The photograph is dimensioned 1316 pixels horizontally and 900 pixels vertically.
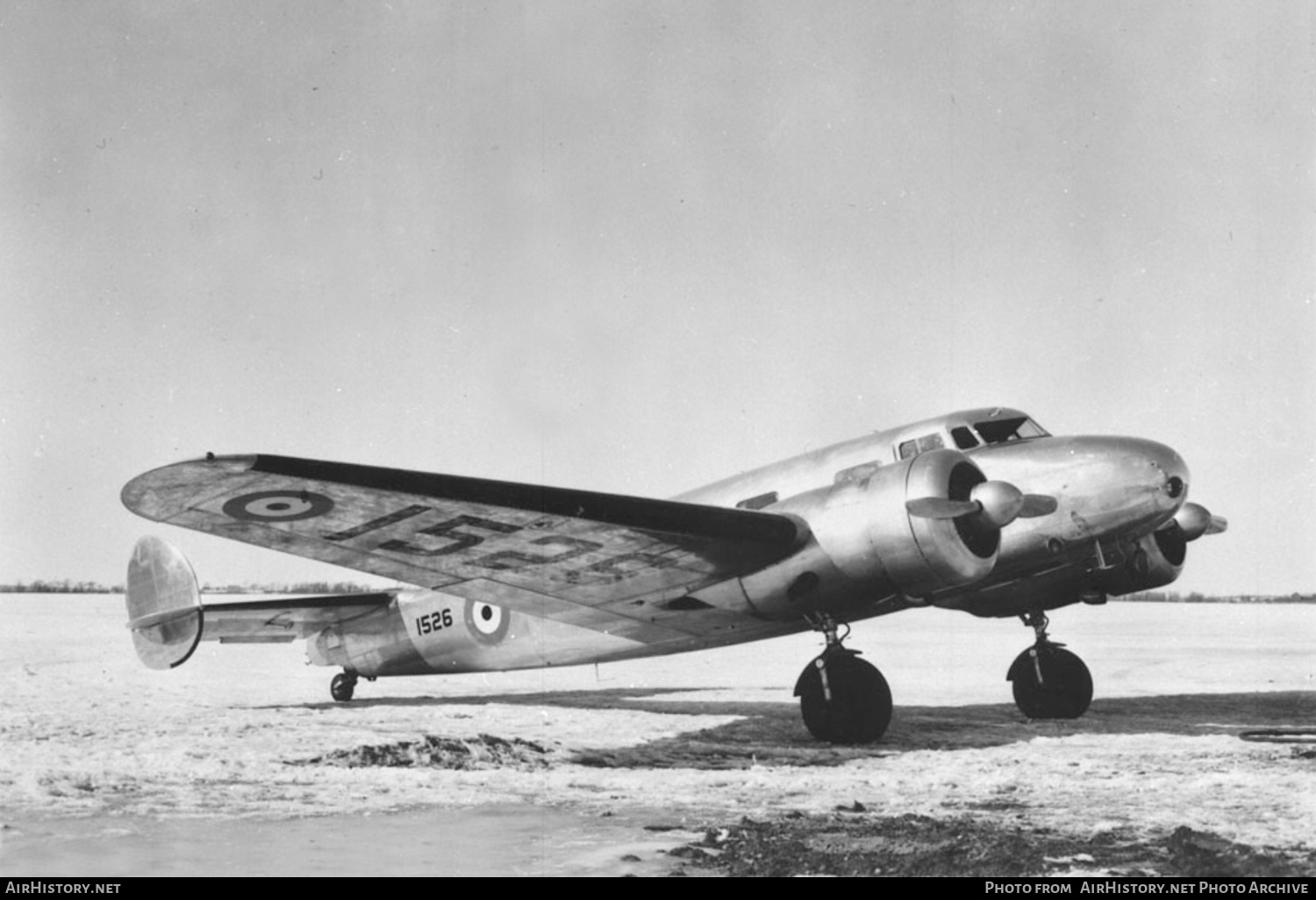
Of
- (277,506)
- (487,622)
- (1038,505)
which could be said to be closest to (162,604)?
(487,622)

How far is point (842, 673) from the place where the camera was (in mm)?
8625

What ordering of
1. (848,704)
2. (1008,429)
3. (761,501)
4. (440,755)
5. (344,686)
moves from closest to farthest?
(440,755), (848,704), (761,501), (1008,429), (344,686)

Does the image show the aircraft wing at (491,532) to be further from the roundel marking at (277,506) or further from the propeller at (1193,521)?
the propeller at (1193,521)

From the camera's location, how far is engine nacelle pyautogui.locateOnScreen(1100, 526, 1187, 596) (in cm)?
1066

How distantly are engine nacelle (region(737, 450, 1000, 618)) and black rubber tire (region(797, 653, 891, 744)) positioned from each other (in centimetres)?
54

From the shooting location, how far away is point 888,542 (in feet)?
26.3

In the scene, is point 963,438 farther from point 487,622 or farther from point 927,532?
point 487,622

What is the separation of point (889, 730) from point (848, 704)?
4.36 feet

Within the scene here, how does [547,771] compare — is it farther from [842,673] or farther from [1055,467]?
[1055,467]

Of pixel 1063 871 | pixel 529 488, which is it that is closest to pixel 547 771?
pixel 529 488

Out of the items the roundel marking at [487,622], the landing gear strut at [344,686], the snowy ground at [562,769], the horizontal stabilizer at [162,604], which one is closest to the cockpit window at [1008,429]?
the snowy ground at [562,769]

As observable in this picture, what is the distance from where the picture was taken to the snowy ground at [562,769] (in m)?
4.70

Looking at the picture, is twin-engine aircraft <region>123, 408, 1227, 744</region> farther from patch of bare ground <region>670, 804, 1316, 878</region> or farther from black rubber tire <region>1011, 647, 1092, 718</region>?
patch of bare ground <region>670, 804, 1316, 878</region>

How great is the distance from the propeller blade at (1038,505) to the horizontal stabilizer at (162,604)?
23.7 feet
